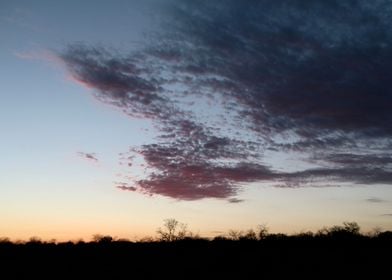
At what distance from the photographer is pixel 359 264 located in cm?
3766

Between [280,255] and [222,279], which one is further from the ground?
[280,255]

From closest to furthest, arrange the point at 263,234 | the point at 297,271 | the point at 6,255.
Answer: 1. the point at 297,271
2. the point at 6,255
3. the point at 263,234

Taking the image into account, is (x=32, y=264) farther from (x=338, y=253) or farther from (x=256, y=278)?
(x=338, y=253)

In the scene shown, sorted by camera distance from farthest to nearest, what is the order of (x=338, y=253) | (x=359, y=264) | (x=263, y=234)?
(x=263, y=234) < (x=338, y=253) < (x=359, y=264)

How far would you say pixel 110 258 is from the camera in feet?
155

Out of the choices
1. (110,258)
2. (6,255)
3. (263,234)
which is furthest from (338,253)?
(263,234)

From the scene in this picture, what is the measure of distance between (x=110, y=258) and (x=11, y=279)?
1541 cm

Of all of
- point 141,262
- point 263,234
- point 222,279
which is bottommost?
point 222,279

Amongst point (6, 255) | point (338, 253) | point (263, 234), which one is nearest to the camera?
point (338, 253)

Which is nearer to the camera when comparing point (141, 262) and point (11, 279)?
point (11, 279)

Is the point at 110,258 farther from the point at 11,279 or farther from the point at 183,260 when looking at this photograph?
the point at 11,279

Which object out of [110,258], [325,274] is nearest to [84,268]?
[110,258]

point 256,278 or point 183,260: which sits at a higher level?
point 183,260

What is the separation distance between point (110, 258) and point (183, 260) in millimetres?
7842
